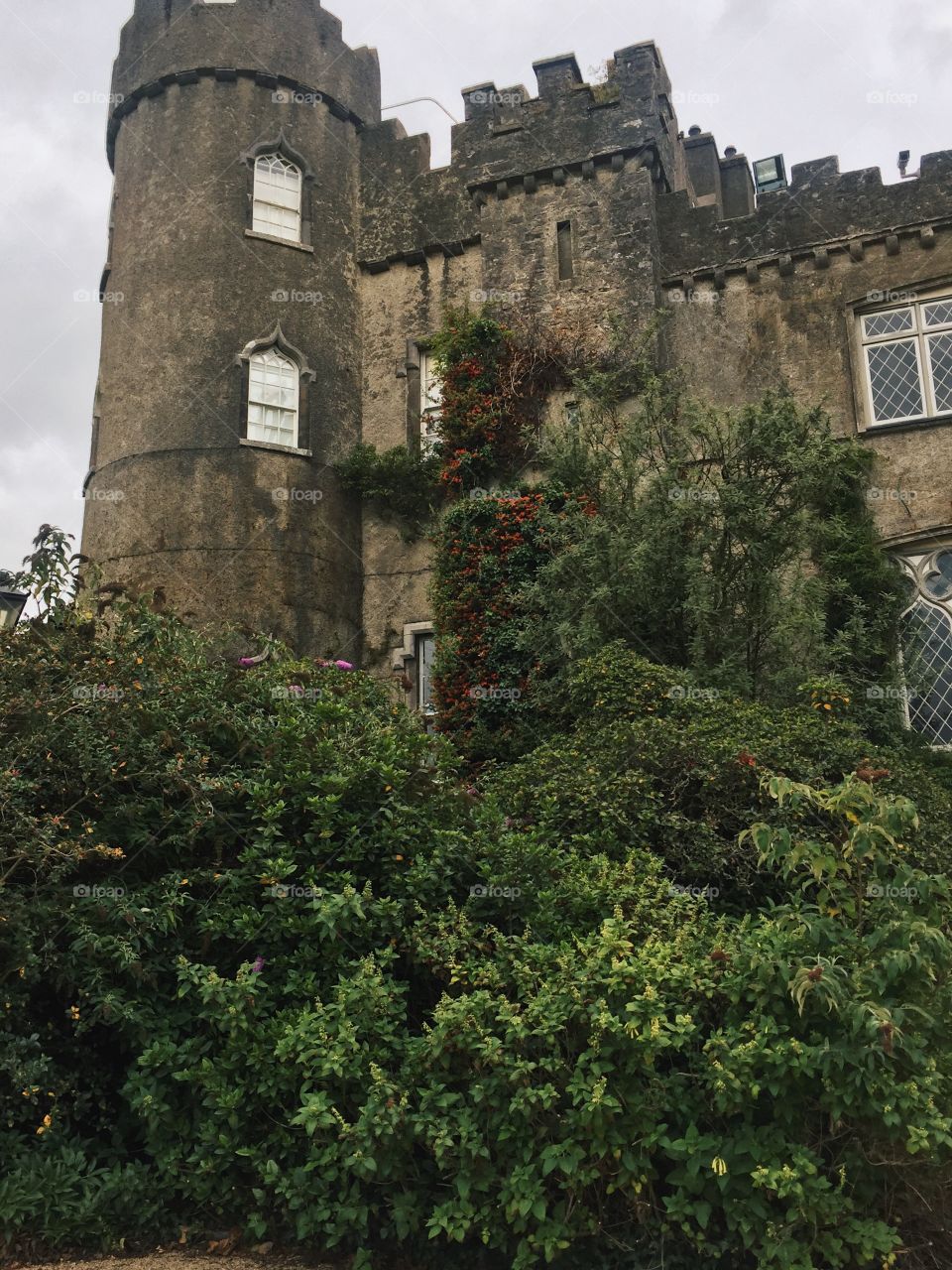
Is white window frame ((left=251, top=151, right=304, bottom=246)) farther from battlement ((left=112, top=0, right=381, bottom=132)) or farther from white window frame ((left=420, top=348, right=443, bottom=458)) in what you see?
white window frame ((left=420, top=348, right=443, bottom=458))

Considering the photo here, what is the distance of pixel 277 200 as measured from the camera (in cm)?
1750

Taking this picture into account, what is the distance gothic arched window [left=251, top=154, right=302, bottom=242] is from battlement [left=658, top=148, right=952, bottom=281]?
17.8ft

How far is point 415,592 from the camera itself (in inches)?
655

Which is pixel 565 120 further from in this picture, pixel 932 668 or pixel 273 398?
pixel 932 668

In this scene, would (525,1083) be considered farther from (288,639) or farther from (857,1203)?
(288,639)

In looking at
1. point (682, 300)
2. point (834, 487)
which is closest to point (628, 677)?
point (834, 487)

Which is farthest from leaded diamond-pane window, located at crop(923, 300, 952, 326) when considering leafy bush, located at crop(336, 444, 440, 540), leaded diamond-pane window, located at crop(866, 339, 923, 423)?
leafy bush, located at crop(336, 444, 440, 540)

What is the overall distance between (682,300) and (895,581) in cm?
505

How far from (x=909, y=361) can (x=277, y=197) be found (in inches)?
367

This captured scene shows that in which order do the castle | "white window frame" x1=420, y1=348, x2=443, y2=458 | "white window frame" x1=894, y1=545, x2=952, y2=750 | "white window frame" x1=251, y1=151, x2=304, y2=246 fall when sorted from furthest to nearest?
"white window frame" x1=251, y1=151, x2=304, y2=246 → "white window frame" x1=420, y1=348, x2=443, y2=458 → the castle → "white window frame" x1=894, y1=545, x2=952, y2=750

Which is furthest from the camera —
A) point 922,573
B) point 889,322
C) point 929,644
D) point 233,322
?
point 233,322

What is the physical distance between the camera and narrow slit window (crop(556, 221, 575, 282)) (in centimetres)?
1656

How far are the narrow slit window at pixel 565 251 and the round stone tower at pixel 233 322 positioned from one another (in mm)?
3379

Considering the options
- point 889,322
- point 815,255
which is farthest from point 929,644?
point 815,255
